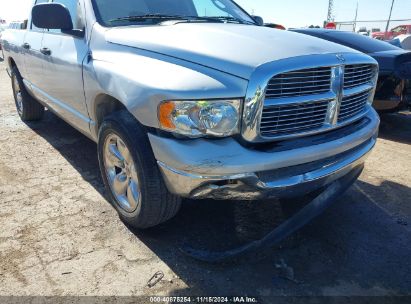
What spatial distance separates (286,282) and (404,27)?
22.8 m

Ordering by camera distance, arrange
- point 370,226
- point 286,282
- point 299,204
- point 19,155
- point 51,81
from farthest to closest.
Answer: point 19,155 < point 51,81 < point 299,204 < point 370,226 < point 286,282

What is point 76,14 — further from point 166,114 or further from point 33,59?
point 166,114

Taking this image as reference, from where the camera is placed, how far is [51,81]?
3889mm

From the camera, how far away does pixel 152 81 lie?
7.52 feet

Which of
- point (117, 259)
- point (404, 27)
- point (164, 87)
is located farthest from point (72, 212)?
point (404, 27)

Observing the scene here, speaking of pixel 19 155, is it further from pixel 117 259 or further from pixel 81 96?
pixel 117 259

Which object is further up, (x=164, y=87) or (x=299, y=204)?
(x=164, y=87)

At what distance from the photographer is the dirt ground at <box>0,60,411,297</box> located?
239 cm

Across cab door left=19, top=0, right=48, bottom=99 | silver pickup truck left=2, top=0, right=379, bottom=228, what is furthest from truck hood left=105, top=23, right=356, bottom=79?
cab door left=19, top=0, right=48, bottom=99

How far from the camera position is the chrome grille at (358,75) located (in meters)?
2.63

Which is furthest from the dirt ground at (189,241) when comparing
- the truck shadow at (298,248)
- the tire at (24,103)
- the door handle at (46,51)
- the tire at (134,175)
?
the tire at (24,103)

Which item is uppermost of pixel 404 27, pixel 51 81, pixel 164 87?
pixel 164 87

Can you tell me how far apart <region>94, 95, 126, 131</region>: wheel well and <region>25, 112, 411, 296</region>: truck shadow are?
851 millimetres

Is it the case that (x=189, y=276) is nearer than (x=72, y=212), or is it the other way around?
(x=189, y=276)
